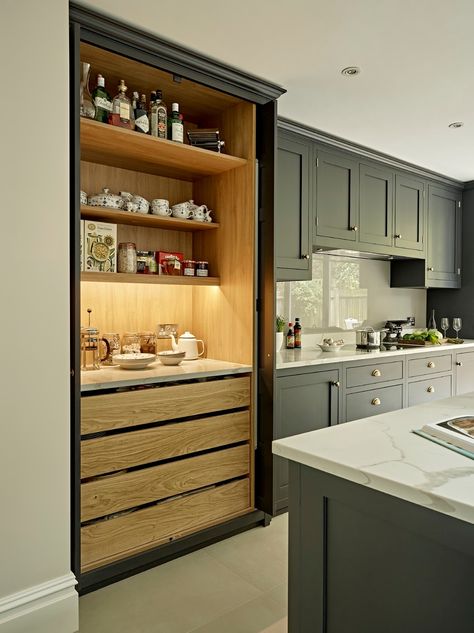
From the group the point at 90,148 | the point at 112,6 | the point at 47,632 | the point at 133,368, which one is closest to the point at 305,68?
the point at 112,6

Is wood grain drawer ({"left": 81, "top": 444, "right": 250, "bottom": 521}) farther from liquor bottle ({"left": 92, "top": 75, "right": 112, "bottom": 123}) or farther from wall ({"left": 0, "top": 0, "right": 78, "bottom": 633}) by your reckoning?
liquor bottle ({"left": 92, "top": 75, "right": 112, "bottom": 123})

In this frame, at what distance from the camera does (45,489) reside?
191 cm

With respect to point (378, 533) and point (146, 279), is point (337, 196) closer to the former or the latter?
point (146, 279)

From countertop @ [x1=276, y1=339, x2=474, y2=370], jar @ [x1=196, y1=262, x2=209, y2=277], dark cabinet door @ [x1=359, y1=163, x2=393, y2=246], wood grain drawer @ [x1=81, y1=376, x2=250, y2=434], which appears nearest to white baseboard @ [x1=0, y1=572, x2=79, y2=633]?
wood grain drawer @ [x1=81, y1=376, x2=250, y2=434]

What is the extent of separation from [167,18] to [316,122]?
4.78 feet

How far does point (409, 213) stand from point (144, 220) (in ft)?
8.56

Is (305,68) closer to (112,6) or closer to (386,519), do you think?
(112,6)

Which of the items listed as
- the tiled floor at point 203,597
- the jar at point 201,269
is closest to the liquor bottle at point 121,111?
the jar at point 201,269

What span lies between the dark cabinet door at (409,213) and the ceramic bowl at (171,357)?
2.34 metres

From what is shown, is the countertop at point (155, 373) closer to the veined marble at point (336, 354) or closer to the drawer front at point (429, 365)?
the veined marble at point (336, 354)

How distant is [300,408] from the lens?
9.95 feet

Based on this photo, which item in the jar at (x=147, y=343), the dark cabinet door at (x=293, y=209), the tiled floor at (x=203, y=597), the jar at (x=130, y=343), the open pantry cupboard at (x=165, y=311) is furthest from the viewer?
the dark cabinet door at (x=293, y=209)

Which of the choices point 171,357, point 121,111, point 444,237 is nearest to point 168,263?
point 171,357

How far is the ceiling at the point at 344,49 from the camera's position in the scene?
2031mm
